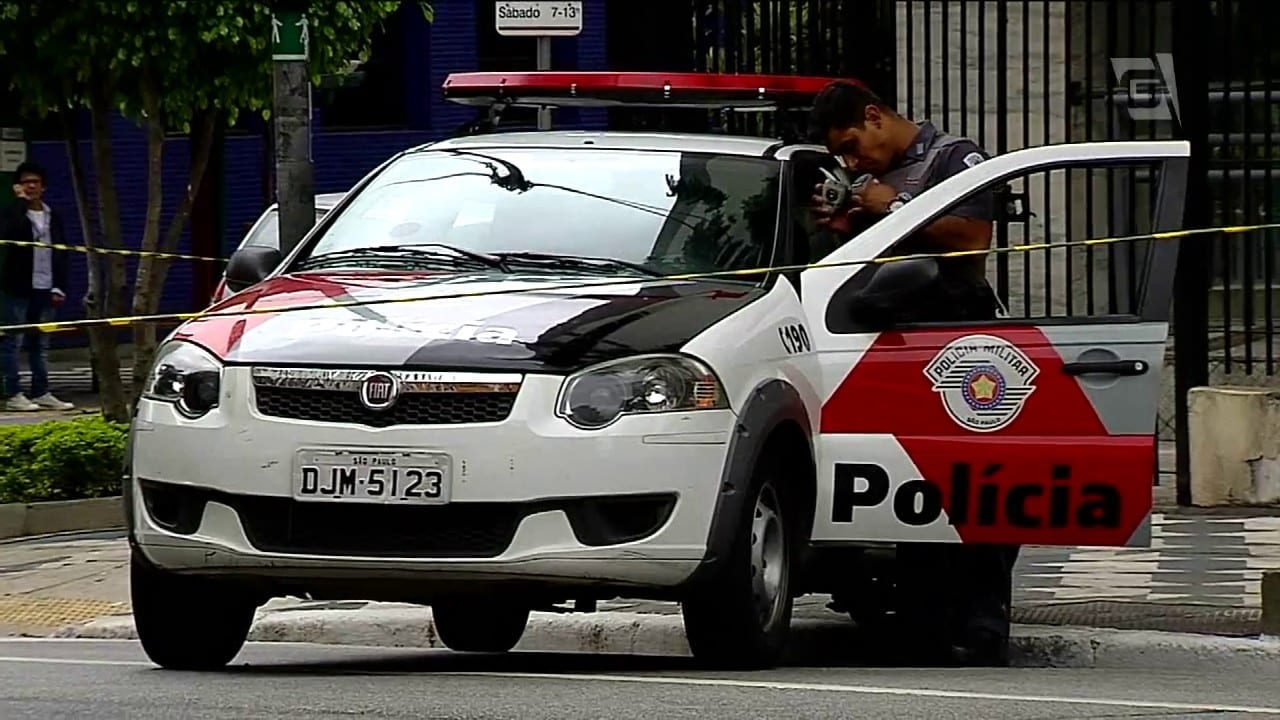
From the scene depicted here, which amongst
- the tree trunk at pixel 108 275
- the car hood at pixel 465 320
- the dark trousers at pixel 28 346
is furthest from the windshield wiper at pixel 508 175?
the dark trousers at pixel 28 346

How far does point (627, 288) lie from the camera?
7598 mm

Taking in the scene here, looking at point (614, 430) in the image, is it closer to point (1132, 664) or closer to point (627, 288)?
point (627, 288)

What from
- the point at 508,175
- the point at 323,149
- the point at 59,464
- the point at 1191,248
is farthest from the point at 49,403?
the point at 508,175

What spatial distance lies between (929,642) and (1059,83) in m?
6.68

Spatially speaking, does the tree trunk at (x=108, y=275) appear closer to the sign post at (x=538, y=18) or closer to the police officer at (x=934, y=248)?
the sign post at (x=538, y=18)

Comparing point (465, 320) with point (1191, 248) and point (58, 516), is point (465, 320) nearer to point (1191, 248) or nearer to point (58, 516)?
point (58, 516)

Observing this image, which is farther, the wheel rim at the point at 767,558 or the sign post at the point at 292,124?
the sign post at the point at 292,124

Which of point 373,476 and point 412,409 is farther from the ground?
point 412,409

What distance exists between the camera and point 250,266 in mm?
8281

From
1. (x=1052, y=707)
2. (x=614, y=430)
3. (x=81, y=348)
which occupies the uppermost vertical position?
(x=614, y=430)

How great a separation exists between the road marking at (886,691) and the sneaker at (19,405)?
45.5 feet

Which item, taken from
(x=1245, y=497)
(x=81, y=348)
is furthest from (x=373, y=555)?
(x=81, y=348)

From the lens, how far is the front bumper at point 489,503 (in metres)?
6.94

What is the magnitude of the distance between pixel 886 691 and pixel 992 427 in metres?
1.12
